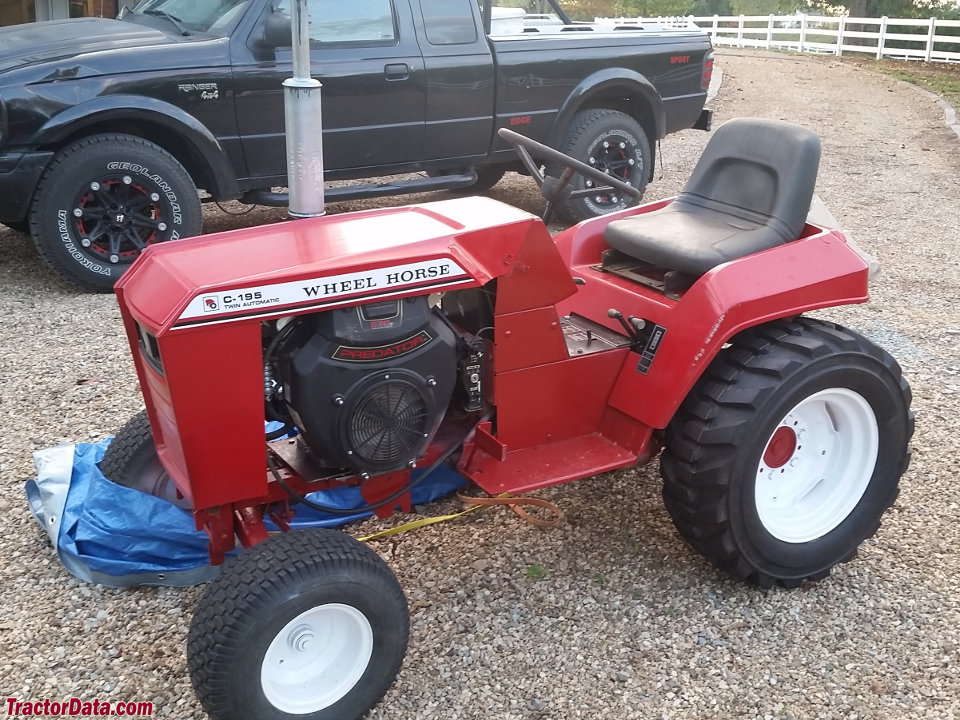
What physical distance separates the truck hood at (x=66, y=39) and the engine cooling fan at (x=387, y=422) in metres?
3.80

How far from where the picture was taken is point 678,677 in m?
2.59

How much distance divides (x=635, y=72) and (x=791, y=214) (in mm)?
4208

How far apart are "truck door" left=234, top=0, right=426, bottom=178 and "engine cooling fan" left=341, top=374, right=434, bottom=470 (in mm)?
3597

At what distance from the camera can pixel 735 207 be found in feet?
10.6

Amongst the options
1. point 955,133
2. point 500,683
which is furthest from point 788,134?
point 955,133

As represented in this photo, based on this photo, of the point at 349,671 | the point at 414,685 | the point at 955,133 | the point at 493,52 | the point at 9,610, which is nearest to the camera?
the point at 349,671

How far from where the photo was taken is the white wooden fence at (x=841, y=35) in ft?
65.1

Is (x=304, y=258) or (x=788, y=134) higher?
(x=788, y=134)

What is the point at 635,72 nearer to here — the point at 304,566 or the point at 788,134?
the point at 788,134

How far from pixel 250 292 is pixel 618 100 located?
17.6 ft

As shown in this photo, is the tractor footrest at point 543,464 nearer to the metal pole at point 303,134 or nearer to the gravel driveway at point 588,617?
the gravel driveway at point 588,617

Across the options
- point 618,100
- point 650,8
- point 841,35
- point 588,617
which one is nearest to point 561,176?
point 588,617

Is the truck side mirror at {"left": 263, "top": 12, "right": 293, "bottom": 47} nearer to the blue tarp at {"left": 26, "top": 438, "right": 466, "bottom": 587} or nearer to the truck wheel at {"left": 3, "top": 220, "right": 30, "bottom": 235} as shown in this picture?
the truck wheel at {"left": 3, "top": 220, "right": 30, "bottom": 235}

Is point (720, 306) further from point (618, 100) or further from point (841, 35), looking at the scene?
point (841, 35)
